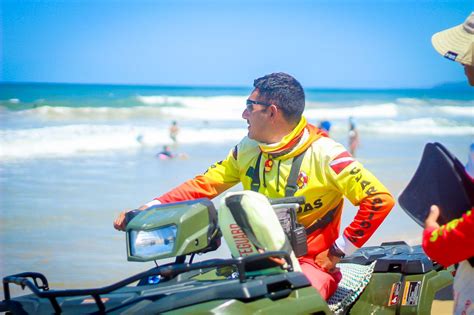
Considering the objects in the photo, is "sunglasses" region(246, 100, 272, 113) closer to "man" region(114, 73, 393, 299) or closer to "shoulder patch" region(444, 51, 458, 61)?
"man" region(114, 73, 393, 299)

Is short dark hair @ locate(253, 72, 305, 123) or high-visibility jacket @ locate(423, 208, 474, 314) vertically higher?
short dark hair @ locate(253, 72, 305, 123)

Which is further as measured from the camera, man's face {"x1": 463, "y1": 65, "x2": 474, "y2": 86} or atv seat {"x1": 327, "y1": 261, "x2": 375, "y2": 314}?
atv seat {"x1": 327, "y1": 261, "x2": 375, "y2": 314}

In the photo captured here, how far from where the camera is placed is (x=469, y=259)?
3205mm

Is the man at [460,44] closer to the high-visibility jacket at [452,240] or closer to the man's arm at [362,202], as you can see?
the high-visibility jacket at [452,240]

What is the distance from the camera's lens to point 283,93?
4.24 meters

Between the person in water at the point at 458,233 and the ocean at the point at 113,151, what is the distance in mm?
4709

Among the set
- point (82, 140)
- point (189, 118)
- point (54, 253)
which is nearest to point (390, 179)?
point (54, 253)

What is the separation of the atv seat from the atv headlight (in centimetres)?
104

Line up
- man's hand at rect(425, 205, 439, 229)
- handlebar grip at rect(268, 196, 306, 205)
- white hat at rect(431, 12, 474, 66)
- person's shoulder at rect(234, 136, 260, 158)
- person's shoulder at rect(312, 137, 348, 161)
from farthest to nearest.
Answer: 1. person's shoulder at rect(234, 136, 260, 158)
2. person's shoulder at rect(312, 137, 348, 161)
3. handlebar grip at rect(268, 196, 306, 205)
4. white hat at rect(431, 12, 474, 66)
5. man's hand at rect(425, 205, 439, 229)

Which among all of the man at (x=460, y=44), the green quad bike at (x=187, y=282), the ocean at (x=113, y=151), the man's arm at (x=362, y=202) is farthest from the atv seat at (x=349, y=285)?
the ocean at (x=113, y=151)

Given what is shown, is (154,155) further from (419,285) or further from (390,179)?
(419,285)

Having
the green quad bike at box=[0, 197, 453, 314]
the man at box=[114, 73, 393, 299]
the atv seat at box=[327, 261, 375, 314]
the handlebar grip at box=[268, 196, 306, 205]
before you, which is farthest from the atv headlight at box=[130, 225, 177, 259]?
the atv seat at box=[327, 261, 375, 314]

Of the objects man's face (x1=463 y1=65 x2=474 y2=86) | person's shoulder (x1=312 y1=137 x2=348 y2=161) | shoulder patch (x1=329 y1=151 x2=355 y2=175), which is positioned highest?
man's face (x1=463 y1=65 x2=474 y2=86)

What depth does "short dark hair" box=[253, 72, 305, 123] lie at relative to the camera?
4.24m
